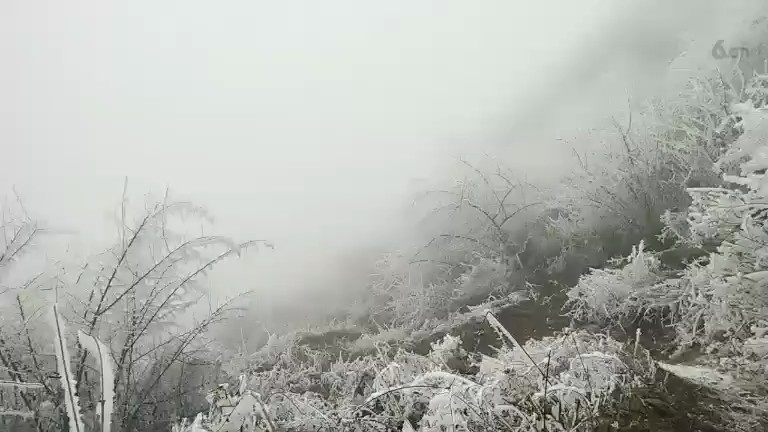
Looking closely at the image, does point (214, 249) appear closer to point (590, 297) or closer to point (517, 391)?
point (517, 391)

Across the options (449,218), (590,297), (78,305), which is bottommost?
(590,297)

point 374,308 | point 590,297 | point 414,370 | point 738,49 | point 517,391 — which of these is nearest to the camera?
point 517,391

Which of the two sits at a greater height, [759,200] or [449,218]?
[449,218]

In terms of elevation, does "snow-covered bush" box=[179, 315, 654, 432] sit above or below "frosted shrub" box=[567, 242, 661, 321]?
below

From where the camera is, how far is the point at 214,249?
5.52 metres

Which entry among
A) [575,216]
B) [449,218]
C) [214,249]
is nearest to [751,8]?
[575,216]

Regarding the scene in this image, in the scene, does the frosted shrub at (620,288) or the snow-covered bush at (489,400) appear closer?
the snow-covered bush at (489,400)

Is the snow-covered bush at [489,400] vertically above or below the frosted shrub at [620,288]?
below

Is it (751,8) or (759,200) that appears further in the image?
(751,8)

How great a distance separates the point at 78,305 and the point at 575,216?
30.7 feet

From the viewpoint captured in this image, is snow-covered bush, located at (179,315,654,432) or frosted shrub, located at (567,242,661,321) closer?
snow-covered bush, located at (179,315,654,432)

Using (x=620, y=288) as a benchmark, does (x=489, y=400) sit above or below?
below

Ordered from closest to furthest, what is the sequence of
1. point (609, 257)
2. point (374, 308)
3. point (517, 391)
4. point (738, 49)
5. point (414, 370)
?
point (517, 391) → point (414, 370) → point (609, 257) → point (738, 49) → point (374, 308)

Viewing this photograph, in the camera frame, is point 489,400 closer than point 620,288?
Yes
